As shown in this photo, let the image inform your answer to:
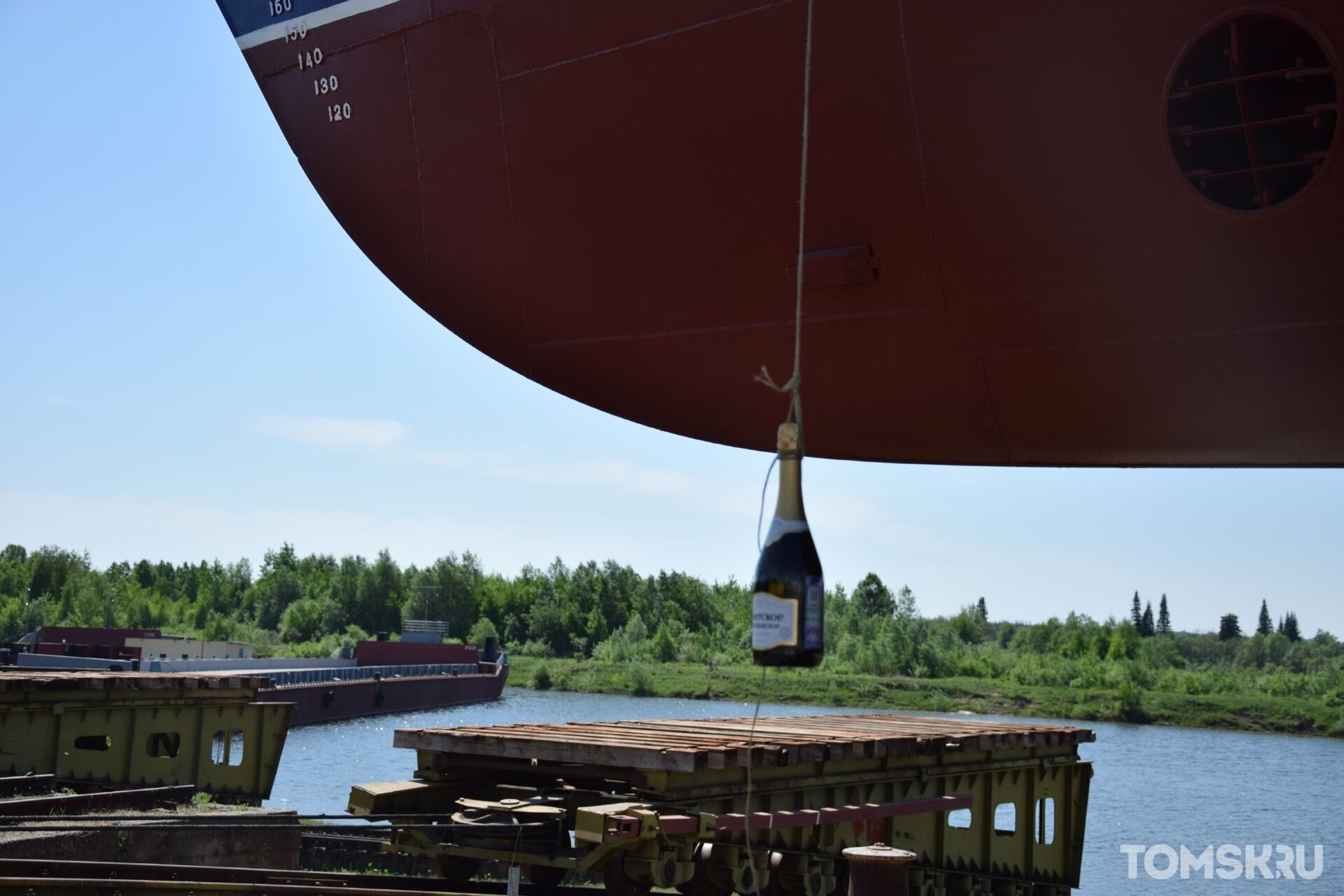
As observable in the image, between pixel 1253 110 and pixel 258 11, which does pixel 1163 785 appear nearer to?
pixel 1253 110

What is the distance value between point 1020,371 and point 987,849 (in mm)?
6617

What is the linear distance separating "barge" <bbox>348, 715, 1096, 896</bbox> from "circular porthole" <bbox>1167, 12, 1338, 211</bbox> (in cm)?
384

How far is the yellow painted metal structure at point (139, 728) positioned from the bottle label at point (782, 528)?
11132mm

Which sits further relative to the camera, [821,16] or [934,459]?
[934,459]

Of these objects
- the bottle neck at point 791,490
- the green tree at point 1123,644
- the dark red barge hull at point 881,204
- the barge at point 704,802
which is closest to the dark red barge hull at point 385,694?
the barge at point 704,802

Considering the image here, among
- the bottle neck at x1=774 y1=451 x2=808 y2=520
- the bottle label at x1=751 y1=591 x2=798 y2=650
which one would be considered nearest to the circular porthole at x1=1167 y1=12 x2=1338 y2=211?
the bottle neck at x1=774 y1=451 x2=808 y2=520

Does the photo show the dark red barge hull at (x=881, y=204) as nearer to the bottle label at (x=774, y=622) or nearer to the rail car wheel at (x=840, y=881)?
the rail car wheel at (x=840, y=881)

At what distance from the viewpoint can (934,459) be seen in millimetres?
7742

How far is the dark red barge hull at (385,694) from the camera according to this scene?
4297 centimetres

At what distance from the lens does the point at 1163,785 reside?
3366cm

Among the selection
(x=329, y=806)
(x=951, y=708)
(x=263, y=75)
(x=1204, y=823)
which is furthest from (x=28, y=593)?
(x=263, y=75)

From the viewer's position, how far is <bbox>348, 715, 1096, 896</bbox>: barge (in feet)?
24.3

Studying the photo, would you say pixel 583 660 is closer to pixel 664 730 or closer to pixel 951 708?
pixel 951 708

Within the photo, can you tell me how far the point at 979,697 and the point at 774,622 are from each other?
2454 inches
